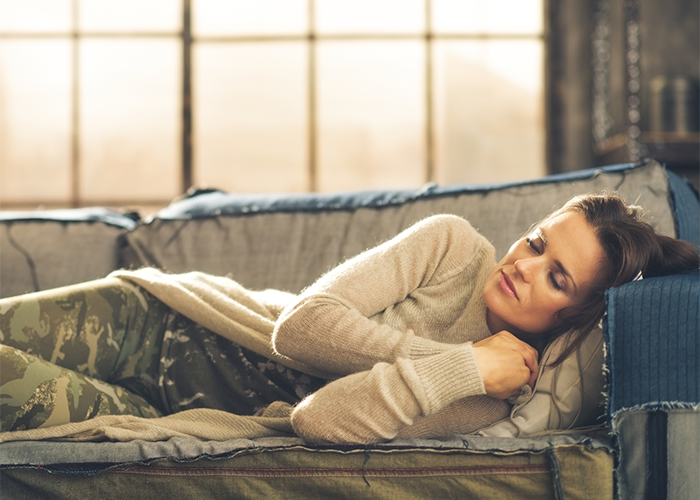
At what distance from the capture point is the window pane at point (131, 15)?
3248 millimetres

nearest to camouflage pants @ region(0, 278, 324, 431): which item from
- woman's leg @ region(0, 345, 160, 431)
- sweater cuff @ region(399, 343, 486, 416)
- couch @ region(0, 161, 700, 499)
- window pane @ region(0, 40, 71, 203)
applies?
woman's leg @ region(0, 345, 160, 431)

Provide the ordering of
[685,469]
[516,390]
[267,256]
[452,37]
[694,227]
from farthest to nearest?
[452,37] < [267,256] < [694,227] < [516,390] < [685,469]

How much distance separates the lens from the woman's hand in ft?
3.31

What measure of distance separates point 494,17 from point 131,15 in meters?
2.00

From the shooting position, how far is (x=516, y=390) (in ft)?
3.47

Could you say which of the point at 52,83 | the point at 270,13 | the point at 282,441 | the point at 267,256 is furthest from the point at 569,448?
the point at 52,83

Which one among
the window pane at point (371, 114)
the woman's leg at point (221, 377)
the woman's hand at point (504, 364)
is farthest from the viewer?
the window pane at point (371, 114)

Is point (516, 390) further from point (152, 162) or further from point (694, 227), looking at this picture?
point (152, 162)

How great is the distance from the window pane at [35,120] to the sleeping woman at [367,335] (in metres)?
2.29

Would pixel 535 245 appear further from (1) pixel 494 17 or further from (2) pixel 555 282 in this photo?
(1) pixel 494 17

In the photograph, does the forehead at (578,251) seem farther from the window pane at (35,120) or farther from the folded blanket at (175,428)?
the window pane at (35,120)

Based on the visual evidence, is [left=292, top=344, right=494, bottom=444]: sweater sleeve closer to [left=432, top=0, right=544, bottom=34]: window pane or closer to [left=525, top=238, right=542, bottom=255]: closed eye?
[left=525, top=238, right=542, bottom=255]: closed eye

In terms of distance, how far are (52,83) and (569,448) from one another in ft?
10.9

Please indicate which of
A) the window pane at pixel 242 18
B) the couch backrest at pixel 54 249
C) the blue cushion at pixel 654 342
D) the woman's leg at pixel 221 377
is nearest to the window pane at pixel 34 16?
the window pane at pixel 242 18
